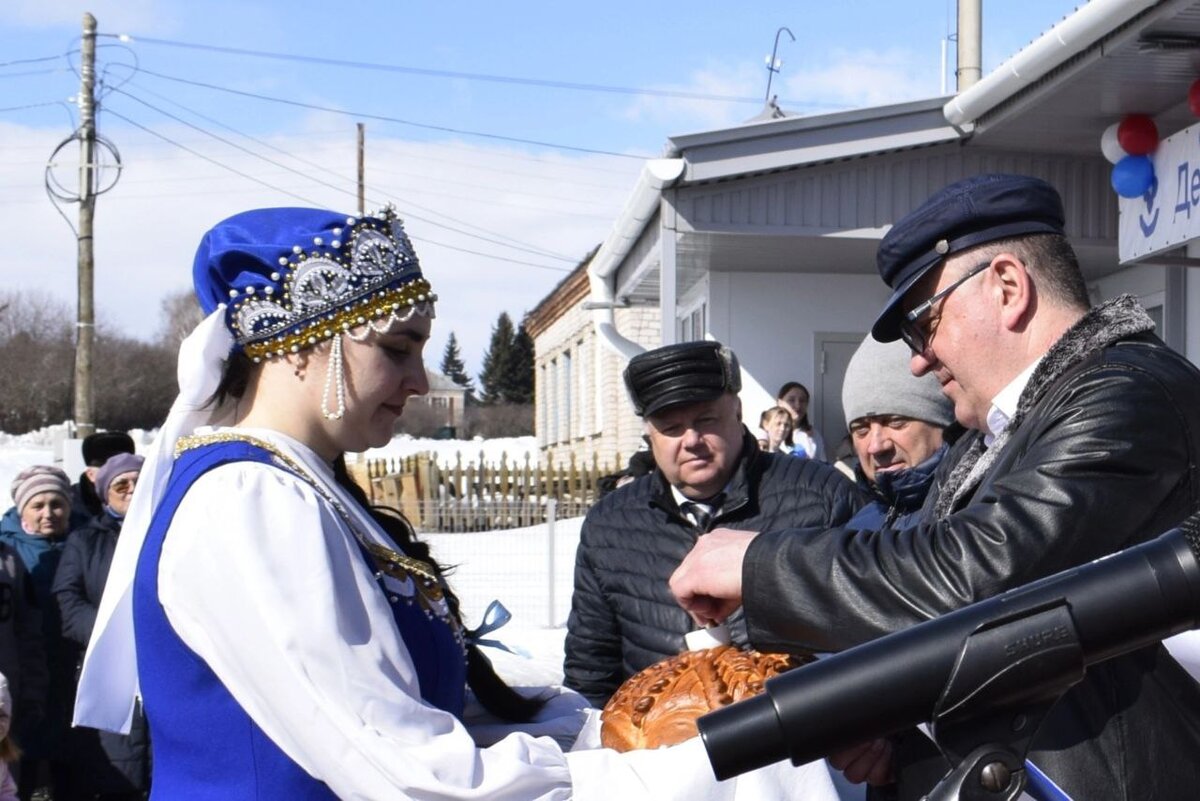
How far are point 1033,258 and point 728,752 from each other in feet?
3.52

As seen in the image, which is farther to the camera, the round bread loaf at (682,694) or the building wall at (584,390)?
the building wall at (584,390)

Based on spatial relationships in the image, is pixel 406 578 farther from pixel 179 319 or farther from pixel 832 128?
pixel 179 319

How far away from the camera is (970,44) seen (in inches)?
482

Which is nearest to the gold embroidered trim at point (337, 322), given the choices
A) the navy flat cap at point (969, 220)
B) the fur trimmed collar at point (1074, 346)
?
the navy flat cap at point (969, 220)

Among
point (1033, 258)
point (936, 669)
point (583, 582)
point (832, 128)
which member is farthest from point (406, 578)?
point (832, 128)

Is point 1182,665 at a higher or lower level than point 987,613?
lower

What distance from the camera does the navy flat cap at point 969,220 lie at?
203cm

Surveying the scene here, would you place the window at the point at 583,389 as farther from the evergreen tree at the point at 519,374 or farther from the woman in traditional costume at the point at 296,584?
the evergreen tree at the point at 519,374

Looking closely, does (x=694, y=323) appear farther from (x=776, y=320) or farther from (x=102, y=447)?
(x=102, y=447)

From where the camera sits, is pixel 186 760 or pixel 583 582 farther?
pixel 583 582

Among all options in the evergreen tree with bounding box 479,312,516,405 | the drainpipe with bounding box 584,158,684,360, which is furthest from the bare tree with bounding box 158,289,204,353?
the drainpipe with bounding box 584,158,684,360

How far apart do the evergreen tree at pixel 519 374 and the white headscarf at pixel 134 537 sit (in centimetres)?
8034

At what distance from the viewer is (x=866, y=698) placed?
1.18 m

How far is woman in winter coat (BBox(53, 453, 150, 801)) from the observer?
644 centimetres
